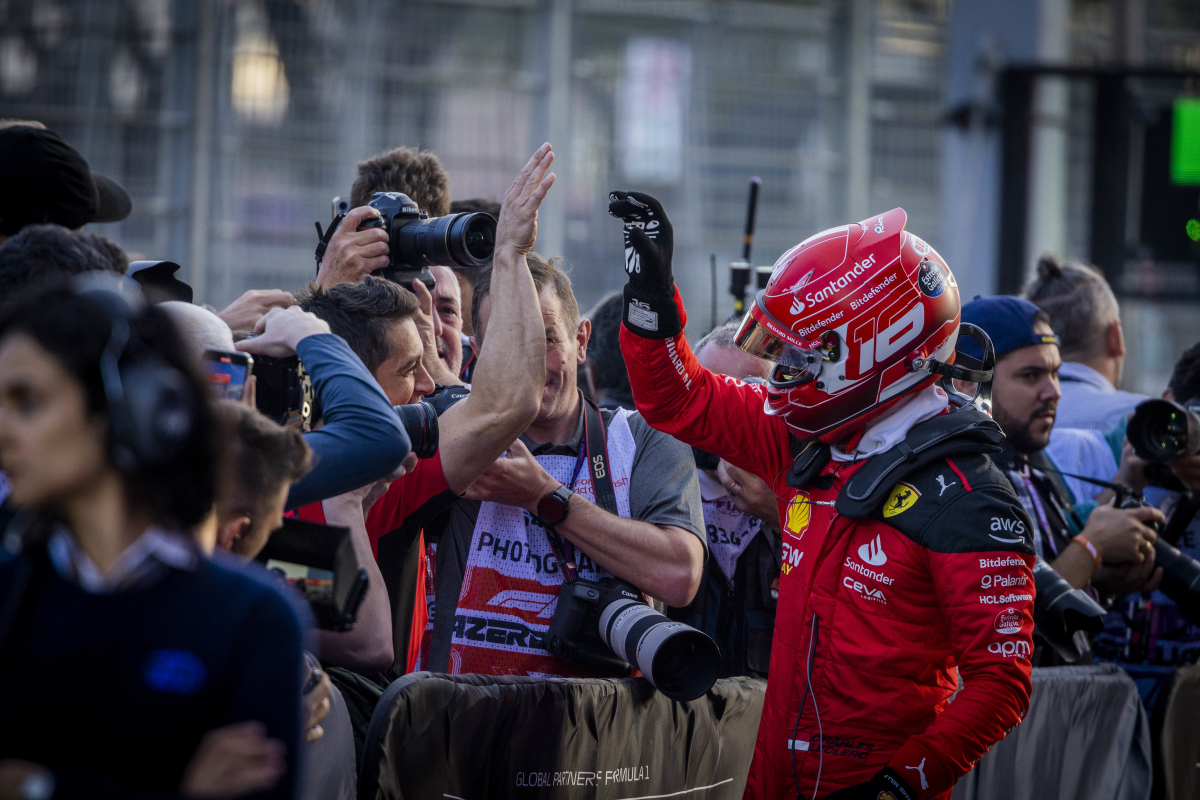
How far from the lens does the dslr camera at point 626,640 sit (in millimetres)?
2297

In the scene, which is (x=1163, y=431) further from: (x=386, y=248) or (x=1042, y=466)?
(x=386, y=248)

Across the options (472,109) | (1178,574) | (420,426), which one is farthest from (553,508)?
(472,109)

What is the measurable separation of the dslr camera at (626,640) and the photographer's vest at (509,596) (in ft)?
0.18

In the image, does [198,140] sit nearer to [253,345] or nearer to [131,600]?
[253,345]

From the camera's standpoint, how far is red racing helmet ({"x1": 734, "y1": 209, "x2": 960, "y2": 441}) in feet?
7.37

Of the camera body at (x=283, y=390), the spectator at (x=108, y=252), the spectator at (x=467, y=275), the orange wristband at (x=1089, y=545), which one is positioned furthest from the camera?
the spectator at (x=467, y=275)

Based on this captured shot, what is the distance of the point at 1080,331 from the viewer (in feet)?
14.1

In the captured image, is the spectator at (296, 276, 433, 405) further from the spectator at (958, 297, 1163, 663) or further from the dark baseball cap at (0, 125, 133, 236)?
the spectator at (958, 297, 1163, 663)

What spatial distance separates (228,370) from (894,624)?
4.11 feet

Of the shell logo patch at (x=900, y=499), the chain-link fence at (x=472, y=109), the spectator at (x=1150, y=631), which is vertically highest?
the chain-link fence at (x=472, y=109)

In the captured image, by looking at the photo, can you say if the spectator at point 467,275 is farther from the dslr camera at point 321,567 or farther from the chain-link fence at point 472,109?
the chain-link fence at point 472,109

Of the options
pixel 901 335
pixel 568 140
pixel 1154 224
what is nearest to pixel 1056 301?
pixel 901 335

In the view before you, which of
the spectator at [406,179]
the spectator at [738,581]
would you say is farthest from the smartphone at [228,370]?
the spectator at [406,179]

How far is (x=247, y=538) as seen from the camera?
1577mm
